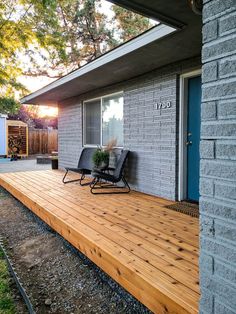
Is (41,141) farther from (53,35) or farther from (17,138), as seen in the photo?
(53,35)

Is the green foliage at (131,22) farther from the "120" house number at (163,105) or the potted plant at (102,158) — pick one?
the "120" house number at (163,105)

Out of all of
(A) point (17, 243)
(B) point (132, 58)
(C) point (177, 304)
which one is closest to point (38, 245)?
(A) point (17, 243)

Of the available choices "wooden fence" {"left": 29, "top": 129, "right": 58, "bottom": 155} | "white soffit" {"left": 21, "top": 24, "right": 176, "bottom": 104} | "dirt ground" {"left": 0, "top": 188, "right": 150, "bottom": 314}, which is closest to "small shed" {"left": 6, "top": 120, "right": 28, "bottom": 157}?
"wooden fence" {"left": 29, "top": 129, "right": 58, "bottom": 155}

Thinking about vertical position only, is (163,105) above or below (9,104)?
below

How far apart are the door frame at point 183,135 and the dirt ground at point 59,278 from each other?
190 centimetres

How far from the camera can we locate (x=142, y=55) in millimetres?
3836

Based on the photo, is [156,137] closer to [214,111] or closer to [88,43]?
[214,111]

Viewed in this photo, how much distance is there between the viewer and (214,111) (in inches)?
46.1

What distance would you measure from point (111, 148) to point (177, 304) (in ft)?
14.2

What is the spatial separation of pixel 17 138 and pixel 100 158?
1369cm

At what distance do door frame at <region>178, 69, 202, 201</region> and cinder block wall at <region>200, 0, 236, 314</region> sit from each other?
3.04 meters

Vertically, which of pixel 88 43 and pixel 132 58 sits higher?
pixel 88 43

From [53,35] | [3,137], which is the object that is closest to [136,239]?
[53,35]

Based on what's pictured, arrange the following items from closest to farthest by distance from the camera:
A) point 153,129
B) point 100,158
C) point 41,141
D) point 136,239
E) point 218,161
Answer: point 218,161, point 136,239, point 153,129, point 100,158, point 41,141
